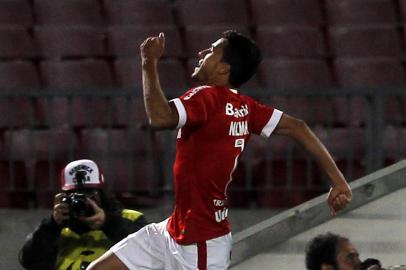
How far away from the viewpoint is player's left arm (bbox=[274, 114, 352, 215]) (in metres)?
5.57

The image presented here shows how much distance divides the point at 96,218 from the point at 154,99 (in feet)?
4.26

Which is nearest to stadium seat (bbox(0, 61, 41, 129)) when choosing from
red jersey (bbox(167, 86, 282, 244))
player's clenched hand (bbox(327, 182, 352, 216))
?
red jersey (bbox(167, 86, 282, 244))

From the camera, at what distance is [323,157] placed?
18.4 ft

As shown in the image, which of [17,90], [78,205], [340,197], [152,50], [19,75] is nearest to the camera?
[152,50]

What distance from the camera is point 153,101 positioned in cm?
500

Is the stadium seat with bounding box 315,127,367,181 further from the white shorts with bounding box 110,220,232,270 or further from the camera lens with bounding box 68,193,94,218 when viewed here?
the white shorts with bounding box 110,220,232,270

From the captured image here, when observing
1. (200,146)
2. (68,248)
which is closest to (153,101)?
(200,146)

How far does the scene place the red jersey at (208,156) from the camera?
5.33 metres

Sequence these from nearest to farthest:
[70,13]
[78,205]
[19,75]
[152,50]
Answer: [152,50] < [78,205] < [19,75] < [70,13]

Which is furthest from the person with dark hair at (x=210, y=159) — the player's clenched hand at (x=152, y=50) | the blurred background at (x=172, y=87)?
the blurred background at (x=172, y=87)

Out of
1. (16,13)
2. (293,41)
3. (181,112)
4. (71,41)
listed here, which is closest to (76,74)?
(71,41)

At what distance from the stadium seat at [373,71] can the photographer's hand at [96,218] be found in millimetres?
3687

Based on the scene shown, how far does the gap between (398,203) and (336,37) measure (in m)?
2.46

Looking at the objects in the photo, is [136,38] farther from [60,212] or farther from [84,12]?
[60,212]
